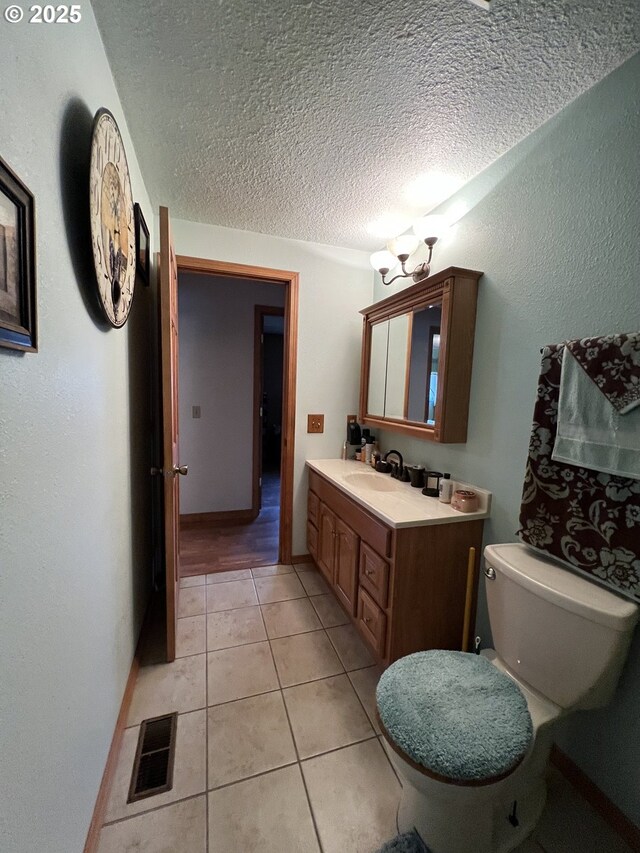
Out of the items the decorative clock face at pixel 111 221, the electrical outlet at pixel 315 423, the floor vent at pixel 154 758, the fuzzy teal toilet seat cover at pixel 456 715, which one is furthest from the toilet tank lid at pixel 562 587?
the decorative clock face at pixel 111 221

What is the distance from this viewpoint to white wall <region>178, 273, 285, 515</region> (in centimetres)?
304

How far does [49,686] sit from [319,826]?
949 millimetres

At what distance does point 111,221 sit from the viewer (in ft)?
3.45

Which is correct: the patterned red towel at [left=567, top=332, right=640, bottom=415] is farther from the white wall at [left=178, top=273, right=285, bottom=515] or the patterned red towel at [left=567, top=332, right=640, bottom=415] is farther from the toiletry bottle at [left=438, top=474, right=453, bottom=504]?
the white wall at [left=178, top=273, right=285, bottom=515]

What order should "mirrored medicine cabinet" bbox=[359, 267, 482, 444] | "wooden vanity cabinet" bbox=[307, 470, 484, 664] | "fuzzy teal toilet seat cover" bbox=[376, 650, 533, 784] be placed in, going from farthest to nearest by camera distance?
"mirrored medicine cabinet" bbox=[359, 267, 482, 444]
"wooden vanity cabinet" bbox=[307, 470, 484, 664]
"fuzzy teal toilet seat cover" bbox=[376, 650, 533, 784]

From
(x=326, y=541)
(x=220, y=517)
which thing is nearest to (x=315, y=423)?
(x=326, y=541)

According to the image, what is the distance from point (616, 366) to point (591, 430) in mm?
197

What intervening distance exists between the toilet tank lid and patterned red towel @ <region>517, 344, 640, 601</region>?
0.13 ft

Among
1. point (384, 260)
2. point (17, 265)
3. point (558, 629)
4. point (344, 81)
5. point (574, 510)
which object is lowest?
point (558, 629)

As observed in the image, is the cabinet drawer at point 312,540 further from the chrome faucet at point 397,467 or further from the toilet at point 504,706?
the toilet at point 504,706

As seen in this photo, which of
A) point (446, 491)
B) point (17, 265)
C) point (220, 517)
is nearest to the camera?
point (17, 265)

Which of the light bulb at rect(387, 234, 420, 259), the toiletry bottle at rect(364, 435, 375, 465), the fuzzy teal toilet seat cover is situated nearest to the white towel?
the fuzzy teal toilet seat cover

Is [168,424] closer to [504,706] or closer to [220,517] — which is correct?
[504,706]

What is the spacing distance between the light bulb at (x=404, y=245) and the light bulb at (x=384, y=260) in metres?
0.15
